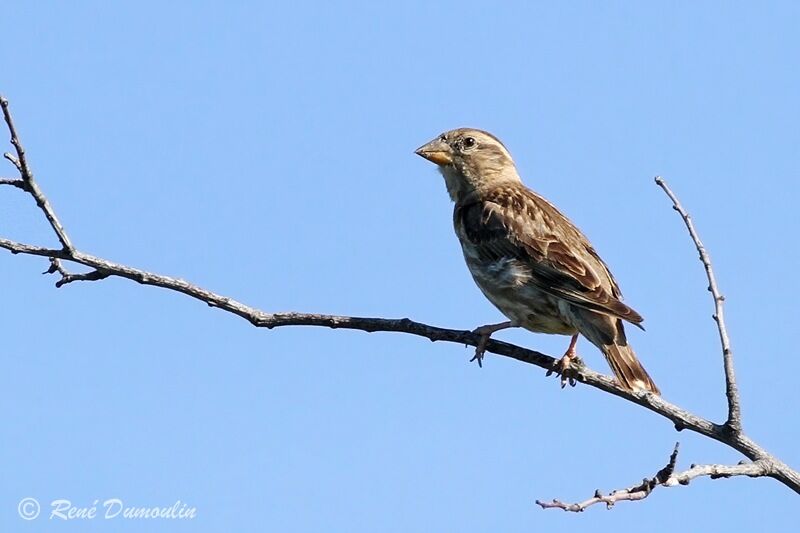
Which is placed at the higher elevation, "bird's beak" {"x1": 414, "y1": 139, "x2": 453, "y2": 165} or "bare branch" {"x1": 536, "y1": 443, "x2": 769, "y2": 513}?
"bird's beak" {"x1": 414, "y1": 139, "x2": 453, "y2": 165}

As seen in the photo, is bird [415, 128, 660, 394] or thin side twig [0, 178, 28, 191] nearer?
thin side twig [0, 178, 28, 191]

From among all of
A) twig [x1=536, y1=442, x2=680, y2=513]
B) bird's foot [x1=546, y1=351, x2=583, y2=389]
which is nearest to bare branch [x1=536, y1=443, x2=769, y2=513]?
twig [x1=536, y1=442, x2=680, y2=513]

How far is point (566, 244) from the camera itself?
924 centimetres

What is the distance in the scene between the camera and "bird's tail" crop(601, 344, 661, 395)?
7.27 m

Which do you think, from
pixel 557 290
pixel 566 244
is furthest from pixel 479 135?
pixel 557 290

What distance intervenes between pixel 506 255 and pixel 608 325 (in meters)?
1.28

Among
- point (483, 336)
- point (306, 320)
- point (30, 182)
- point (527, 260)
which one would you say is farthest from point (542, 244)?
point (30, 182)

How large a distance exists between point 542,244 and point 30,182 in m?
4.30

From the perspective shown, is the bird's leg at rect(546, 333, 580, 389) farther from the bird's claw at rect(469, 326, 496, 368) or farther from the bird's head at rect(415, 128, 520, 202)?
the bird's head at rect(415, 128, 520, 202)

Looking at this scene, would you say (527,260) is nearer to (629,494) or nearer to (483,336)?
(483,336)

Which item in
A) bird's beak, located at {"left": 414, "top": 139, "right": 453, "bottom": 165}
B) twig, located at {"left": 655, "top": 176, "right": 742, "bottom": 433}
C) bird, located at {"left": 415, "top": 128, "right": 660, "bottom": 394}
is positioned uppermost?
bird's beak, located at {"left": 414, "top": 139, "right": 453, "bottom": 165}

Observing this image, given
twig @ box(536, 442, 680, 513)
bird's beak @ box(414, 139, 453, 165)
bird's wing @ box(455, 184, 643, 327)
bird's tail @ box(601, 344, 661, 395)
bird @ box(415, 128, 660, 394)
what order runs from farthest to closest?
bird's beak @ box(414, 139, 453, 165)
bird's wing @ box(455, 184, 643, 327)
bird @ box(415, 128, 660, 394)
bird's tail @ box(601, 344, 661, 395)
twig @ box(536, 442, 680, 513)

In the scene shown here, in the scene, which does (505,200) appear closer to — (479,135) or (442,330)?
(479,135)

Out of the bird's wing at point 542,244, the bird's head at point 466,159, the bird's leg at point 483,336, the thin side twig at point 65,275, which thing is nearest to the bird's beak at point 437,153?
the bird's head at point 466,159
